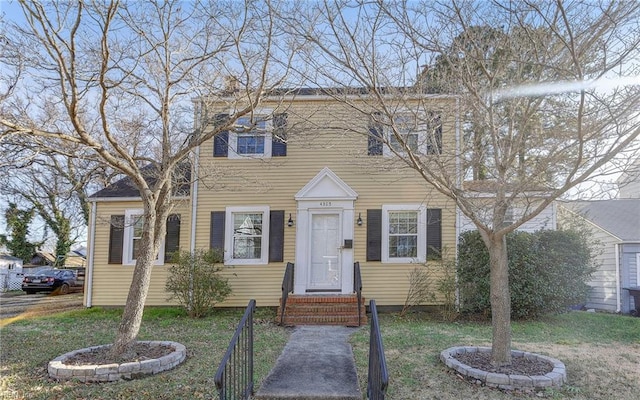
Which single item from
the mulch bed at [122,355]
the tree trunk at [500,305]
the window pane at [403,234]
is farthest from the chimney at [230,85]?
the window pane at [403,234]

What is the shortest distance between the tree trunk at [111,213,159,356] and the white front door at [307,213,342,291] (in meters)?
4.63

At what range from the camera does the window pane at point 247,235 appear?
1055cm

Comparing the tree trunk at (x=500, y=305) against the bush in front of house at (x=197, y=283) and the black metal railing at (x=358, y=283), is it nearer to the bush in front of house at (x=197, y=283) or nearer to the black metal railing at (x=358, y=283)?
the black metal railing at (x=358, y=283)

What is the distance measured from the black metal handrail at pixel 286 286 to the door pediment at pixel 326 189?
5.64 feet

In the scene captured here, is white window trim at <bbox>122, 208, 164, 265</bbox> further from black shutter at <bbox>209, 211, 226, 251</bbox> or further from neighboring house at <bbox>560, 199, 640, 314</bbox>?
neighboring house at <bbox>560, 199, 640, 314</bbox>

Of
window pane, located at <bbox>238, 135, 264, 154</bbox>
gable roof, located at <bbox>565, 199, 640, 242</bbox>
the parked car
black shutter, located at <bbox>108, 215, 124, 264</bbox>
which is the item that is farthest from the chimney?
the parked car

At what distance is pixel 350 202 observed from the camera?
10352 millimetres

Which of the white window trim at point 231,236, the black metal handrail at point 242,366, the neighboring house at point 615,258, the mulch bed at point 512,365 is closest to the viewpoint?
the black metal handrail at point 242,366

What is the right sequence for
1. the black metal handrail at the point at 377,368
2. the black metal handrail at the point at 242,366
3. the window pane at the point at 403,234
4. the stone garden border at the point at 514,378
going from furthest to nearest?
the window pane at the point at 403,234 < the stone garden border at the point at 514,378 < the black metal handrail at the point at 242,366 < the black metal handrail at the point at 377,368

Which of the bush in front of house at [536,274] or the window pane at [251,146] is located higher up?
the window pane at [251,146]

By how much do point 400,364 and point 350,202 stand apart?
16.9ft

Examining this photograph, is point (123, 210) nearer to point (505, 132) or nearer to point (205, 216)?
point (205, 216)

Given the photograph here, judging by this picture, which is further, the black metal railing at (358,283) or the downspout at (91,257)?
the downspout at (91,257)

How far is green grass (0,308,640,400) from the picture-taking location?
4.73m
